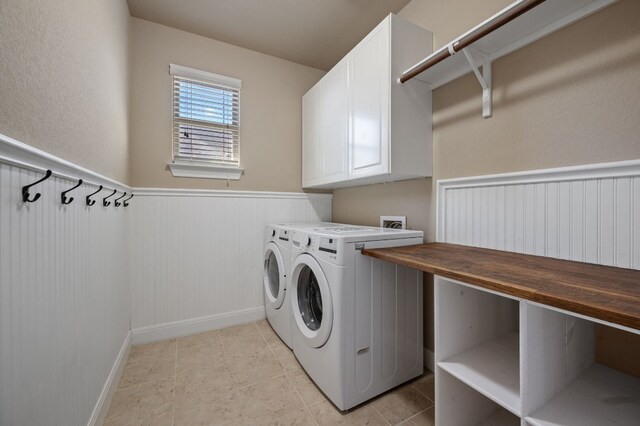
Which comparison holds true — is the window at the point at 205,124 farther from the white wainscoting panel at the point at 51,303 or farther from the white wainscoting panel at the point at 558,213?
the white wainscoting panel at the point at 558,213

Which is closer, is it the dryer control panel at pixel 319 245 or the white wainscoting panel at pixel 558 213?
the white wainscoting panel at pixel 558 213

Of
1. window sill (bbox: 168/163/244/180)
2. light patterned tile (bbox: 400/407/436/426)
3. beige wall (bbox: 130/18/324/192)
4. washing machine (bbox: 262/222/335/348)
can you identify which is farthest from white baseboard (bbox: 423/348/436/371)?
window sill (bbox: 168/163/244/180)

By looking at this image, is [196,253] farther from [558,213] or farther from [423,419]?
[558,213]

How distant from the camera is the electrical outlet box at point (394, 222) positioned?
189 cm

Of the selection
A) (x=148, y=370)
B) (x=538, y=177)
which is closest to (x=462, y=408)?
(x=538, y=177)

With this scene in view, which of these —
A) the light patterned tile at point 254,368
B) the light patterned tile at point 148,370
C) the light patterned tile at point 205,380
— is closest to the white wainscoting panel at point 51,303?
the light patterned tile at point 148,370

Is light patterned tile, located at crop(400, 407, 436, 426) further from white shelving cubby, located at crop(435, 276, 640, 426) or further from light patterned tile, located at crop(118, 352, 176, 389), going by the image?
light patterned tile, located at crop(118, 352, 176, 389)

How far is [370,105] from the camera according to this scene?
5.46 feet

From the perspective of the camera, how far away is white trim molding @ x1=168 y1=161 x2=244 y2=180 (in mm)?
2172

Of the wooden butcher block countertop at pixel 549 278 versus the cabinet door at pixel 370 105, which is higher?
the cabinet door at pixel 370 105

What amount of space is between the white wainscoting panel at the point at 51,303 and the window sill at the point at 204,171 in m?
0.89

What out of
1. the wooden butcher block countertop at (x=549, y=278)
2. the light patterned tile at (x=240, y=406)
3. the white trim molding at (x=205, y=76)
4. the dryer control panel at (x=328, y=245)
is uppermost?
the white trim molding at (x=205, y=76)

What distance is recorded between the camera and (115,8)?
63.0 inches

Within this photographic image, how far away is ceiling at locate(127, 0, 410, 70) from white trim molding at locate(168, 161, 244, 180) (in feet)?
3.74
